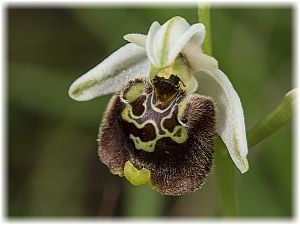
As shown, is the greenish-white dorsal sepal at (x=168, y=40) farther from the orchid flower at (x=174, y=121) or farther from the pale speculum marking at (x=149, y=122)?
the pale speculum marking at (x=149, y=122)

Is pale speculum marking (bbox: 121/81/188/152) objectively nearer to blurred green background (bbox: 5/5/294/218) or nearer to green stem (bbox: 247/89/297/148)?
green stem (bbox: 247/89/297/148)

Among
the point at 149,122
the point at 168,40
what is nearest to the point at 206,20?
the point at 168,40

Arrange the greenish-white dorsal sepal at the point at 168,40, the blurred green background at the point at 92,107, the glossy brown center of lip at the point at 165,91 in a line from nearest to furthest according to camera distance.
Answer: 1. the greenish-white dorsal sepal at the point at 168,40
2. the glossy brown center of lip at the point at 165,91
3. the blurred green background at the point at 92,107

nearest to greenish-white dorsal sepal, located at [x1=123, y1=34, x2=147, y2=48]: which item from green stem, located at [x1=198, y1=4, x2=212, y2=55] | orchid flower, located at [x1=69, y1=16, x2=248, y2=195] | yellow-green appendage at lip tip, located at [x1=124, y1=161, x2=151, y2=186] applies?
orchid flower, located at [x1=69, y1=16, x2=248, y2=195]

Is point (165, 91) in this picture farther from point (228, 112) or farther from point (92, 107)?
point (92, 107)

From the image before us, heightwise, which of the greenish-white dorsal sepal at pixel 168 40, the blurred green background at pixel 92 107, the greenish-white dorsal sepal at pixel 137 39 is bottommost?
the blurred green background at pixel 92 107

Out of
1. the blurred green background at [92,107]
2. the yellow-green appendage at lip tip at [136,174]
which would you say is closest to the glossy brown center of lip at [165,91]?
the yellow-green appendage at lip tip at [136,174]

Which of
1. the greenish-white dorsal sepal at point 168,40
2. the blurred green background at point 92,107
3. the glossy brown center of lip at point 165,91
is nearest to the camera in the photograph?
the greenish-white dorsal sepal at point 168,40
